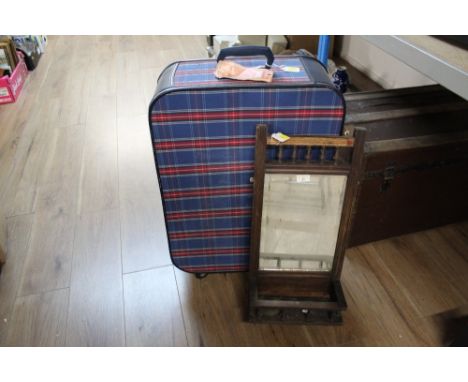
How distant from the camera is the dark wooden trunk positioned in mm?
1106

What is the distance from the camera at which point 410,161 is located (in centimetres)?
111

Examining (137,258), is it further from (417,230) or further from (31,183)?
(417,230)

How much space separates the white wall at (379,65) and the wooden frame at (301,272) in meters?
1.11

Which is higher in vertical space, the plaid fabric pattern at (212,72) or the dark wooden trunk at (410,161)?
the plaid fabric pattern at (212,72)

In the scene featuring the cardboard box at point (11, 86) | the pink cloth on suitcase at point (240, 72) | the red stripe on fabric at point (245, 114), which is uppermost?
the pink cloth on suitcase at point (240, 72)

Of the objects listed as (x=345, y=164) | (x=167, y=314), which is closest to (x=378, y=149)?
(x=345, y=164)

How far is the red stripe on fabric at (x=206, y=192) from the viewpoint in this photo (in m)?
0.98

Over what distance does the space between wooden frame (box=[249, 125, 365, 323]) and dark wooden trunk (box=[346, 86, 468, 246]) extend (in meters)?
0.22

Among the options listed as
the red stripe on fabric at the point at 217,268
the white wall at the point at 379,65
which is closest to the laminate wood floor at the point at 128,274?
the red stripe on fabric at the point at 217,268

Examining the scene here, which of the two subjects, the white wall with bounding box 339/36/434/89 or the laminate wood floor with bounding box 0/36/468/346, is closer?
the laminate wood floor with bounding box 0/36/468/346

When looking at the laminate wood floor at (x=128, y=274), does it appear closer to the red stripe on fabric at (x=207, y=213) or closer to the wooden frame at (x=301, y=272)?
the wooden frame at (x=301, y=272)

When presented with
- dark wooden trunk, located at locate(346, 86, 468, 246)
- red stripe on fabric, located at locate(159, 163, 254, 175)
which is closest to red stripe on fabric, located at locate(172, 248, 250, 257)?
red stripe on fabric, located at locate(159, 163, 254, 175)

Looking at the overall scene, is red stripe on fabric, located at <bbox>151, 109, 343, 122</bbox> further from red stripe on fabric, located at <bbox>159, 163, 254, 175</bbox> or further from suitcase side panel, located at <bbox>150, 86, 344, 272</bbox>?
red stripe on fabric, located at <bbox>159, 163, 254, 175</bbox>

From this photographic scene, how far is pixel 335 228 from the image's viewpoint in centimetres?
101
